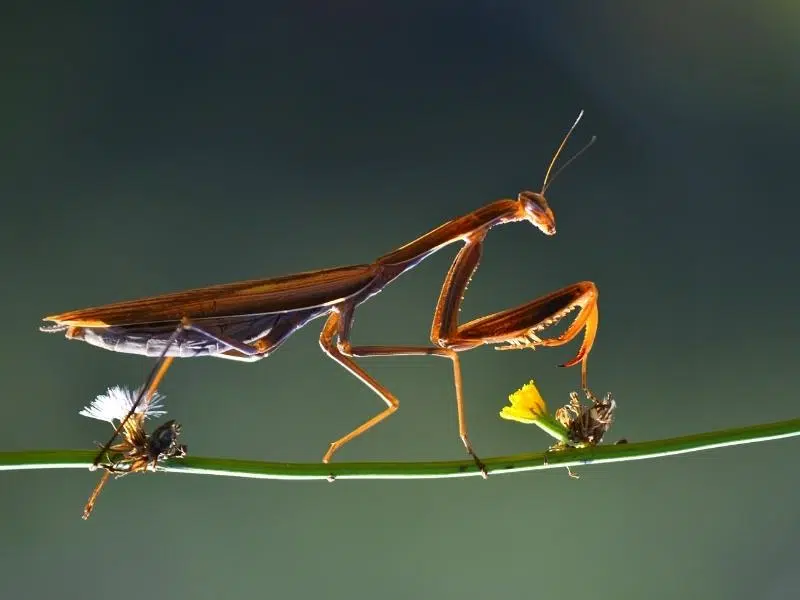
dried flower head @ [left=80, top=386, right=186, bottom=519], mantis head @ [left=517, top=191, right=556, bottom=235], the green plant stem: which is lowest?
the green plant stem

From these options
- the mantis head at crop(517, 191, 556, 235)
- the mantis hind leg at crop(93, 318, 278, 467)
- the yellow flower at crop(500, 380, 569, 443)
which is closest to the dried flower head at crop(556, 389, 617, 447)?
the yellow flower at crop(500, 380, 569, 443)

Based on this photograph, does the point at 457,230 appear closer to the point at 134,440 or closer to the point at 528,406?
the point at 528,406

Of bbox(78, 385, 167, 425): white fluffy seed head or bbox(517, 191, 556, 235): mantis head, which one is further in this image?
bbox(517, 191, 556, 235): mantis head

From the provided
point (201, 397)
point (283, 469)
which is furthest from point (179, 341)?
point (201, 397)

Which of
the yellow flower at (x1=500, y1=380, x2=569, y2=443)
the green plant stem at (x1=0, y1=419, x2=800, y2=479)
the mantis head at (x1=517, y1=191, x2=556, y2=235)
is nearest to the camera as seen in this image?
the green plant stem at (x1=0, y1=419, x2=800, y2=479)

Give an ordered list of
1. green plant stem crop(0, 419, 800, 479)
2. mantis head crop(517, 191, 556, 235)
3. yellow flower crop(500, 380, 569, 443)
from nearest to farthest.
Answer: green plant stem crop(0, 419, 800, 479), yellow flower crop(500, 380, 569, 443), mantis head crop(517, 191, 556, 235)

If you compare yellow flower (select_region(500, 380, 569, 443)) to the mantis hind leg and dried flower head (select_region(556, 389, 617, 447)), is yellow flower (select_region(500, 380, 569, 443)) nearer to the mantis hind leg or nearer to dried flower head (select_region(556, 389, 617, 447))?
dried flower head (select_region(556, 389, 617, 447))

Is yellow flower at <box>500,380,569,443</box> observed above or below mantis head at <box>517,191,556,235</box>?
below

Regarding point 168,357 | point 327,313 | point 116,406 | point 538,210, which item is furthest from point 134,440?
point 538,210
